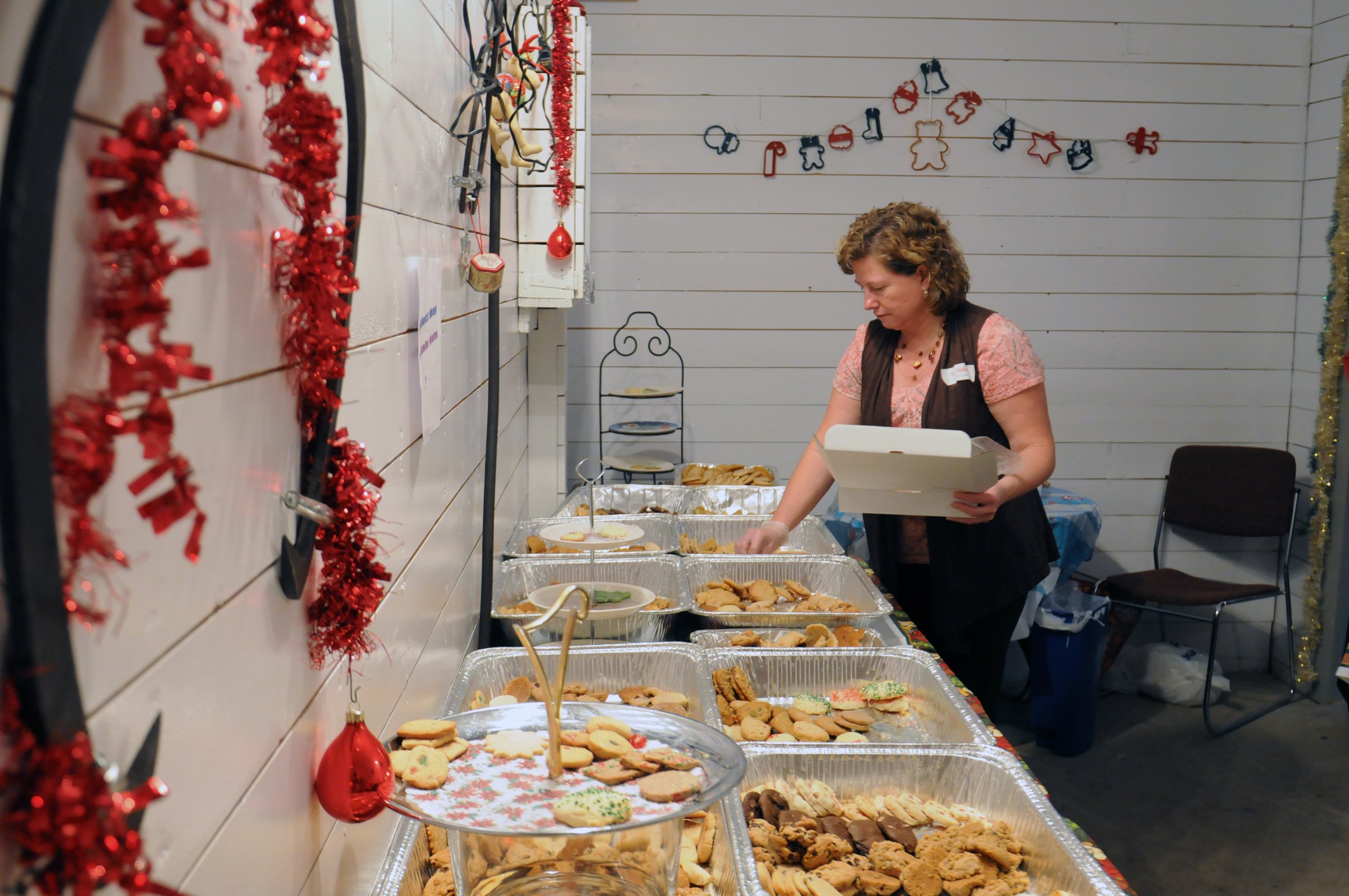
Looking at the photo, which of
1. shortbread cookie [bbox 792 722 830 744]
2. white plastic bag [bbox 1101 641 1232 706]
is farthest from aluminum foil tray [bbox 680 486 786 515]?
white plastic bag [bbox 1101 641 1232 706]

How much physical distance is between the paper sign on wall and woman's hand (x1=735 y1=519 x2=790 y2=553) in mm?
1189

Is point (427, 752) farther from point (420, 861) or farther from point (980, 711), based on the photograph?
point (980, 711)

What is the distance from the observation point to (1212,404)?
4367 millimetres

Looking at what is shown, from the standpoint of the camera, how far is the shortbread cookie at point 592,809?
810mm

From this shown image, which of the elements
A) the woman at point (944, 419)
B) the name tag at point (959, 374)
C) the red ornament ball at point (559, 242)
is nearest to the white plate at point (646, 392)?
the red ornament ball at point (559, 242)

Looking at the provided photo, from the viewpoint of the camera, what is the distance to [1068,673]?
11.9 ft

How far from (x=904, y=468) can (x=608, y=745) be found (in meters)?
1.18

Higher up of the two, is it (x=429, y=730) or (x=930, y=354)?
(x=930, y=354)

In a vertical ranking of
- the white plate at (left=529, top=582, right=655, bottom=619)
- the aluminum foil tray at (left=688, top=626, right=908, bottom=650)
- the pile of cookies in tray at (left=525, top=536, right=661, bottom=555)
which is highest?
the white plate at (left=529, top=582, right=655, bottom=619)

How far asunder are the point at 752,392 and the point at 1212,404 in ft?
6.47

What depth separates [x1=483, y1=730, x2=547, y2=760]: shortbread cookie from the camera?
97 cm

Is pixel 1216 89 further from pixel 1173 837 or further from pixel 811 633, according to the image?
pixel 811 633

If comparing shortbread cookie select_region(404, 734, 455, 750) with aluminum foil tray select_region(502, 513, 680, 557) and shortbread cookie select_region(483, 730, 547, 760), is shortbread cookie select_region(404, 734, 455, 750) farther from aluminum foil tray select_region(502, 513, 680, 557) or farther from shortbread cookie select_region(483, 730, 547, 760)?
aluminum foil tray select_region(502, 513, 680, 557)

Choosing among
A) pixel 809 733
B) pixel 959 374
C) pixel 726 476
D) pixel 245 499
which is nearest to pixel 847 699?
pixel 809 733
